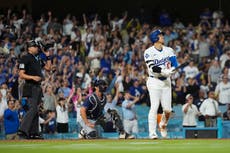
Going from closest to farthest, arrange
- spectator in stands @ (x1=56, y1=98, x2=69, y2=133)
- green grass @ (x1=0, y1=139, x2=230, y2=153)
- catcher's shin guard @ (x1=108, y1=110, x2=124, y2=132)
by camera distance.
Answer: green grass @ (x1=0, y1=139, x2=230, y2=153) → catcher's shin guard @ (x1=108, y1=110, x2=124, y2=132) → spectator in stands @ (x1=56, y1=98, x2=69, y2=133)

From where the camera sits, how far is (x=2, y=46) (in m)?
23.3

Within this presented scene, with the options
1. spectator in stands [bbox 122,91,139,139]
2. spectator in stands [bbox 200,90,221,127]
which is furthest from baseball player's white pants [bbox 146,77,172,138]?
spectator in stands [bbox 200,90,221,127]

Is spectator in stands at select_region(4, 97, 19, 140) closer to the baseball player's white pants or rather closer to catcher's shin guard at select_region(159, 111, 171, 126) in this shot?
catcher's shin guard at select_region(159, 111, 171, 126)

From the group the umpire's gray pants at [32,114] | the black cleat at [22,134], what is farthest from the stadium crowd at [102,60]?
the umpire's gray pants at [32,114]

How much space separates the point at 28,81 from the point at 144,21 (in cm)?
1759

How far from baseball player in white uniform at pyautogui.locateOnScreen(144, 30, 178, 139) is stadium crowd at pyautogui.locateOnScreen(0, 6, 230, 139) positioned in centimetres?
589

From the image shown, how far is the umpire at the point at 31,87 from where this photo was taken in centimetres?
1325

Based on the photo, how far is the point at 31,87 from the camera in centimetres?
1334

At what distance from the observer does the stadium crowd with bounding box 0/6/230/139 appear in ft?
68.6

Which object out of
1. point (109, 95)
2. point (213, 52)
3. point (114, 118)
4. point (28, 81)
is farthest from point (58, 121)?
point (213, 52)

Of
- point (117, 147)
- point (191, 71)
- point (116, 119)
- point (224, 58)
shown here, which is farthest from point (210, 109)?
point (117, 147)

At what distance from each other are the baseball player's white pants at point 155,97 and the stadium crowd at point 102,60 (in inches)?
231

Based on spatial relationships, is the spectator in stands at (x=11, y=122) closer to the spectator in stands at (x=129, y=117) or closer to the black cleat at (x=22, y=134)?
the spectator in stands at (x=129, y=117)

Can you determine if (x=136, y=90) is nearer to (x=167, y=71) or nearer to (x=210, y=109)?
(x=210, y=109)
